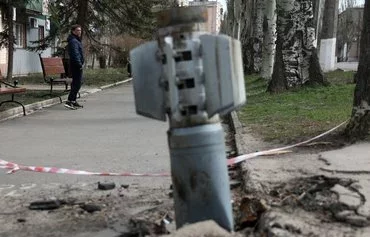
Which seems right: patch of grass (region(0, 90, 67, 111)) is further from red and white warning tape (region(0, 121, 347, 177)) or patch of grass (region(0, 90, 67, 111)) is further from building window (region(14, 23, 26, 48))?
building window (region(14, 23, 26, 48))

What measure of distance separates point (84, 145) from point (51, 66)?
37.2 feet

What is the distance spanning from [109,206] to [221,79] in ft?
8.05

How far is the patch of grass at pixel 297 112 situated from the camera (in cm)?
898

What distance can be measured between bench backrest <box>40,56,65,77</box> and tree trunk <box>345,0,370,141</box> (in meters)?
13.6

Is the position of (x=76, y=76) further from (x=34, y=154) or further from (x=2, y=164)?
(x=2, y=164)

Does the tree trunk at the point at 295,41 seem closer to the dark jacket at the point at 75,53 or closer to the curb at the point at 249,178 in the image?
the dark jacket at the point at 75,53

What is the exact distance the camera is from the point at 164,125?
11906mm

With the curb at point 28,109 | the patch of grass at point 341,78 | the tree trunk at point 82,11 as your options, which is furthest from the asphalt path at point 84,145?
the tree trunk at point 82,11

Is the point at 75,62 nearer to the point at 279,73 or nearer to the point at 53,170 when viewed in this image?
the point at 279,73

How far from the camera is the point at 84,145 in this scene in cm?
934

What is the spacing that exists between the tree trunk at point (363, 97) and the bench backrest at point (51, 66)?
13624mm

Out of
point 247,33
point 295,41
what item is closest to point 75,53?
point 295,41

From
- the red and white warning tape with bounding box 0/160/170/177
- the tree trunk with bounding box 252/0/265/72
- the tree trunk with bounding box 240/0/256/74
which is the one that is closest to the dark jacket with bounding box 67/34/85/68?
the red and white warning tape with bounding box 0/160/170/177

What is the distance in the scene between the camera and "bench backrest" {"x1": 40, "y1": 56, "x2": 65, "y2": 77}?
19722 millimetres
